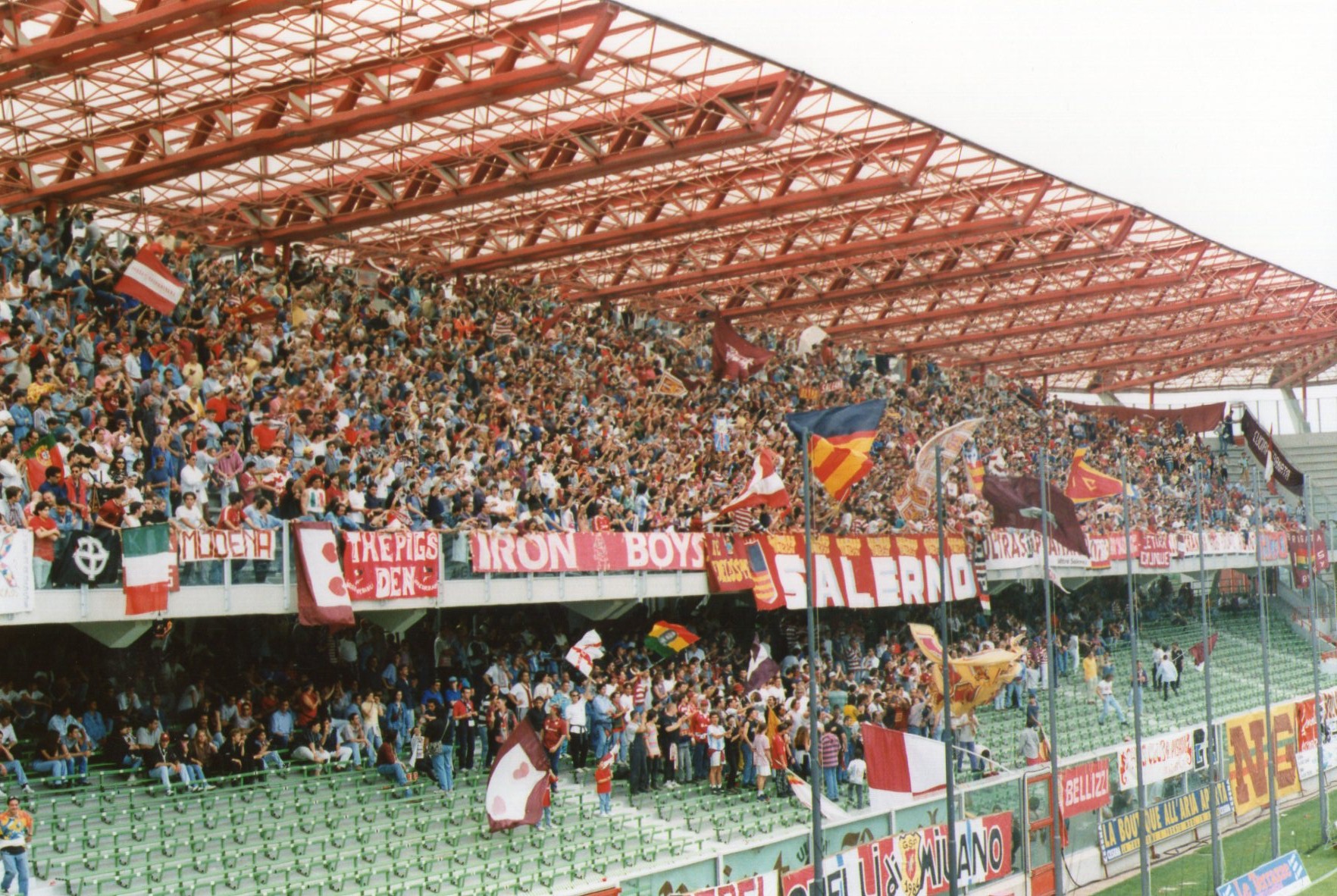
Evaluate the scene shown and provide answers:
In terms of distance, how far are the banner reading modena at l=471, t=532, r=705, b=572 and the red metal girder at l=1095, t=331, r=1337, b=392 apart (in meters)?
43.0

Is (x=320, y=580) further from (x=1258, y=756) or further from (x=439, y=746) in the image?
(x=1258, y=756)

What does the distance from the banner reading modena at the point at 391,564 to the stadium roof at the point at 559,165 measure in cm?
827

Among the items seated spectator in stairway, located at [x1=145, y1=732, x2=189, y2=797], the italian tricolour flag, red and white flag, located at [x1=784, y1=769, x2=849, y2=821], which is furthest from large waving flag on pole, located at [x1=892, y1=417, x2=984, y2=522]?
the italian tricolour flag

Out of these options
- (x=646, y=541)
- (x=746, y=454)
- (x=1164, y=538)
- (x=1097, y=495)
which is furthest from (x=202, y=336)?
(x=1164, y=538)

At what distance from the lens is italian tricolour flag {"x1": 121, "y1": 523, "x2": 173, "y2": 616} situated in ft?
63.9

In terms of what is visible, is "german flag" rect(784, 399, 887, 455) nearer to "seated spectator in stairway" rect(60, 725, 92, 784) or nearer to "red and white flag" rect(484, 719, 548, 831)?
"red and white flag" rect(484, 719, 548, 831)

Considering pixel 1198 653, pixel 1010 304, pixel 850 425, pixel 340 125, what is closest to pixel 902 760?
pixel 850 425

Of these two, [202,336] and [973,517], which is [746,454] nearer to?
[973,517]

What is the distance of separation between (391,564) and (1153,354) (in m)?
54.3

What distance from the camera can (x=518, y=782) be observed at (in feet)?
75.3

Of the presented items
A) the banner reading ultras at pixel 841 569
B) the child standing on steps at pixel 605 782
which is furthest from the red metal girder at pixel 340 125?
the child standing on steps at pixel 605 782

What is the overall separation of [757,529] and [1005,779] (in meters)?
7.48

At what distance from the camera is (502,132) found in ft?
112

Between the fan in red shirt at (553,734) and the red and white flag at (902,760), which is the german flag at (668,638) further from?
the red and white flag at (902,760)
